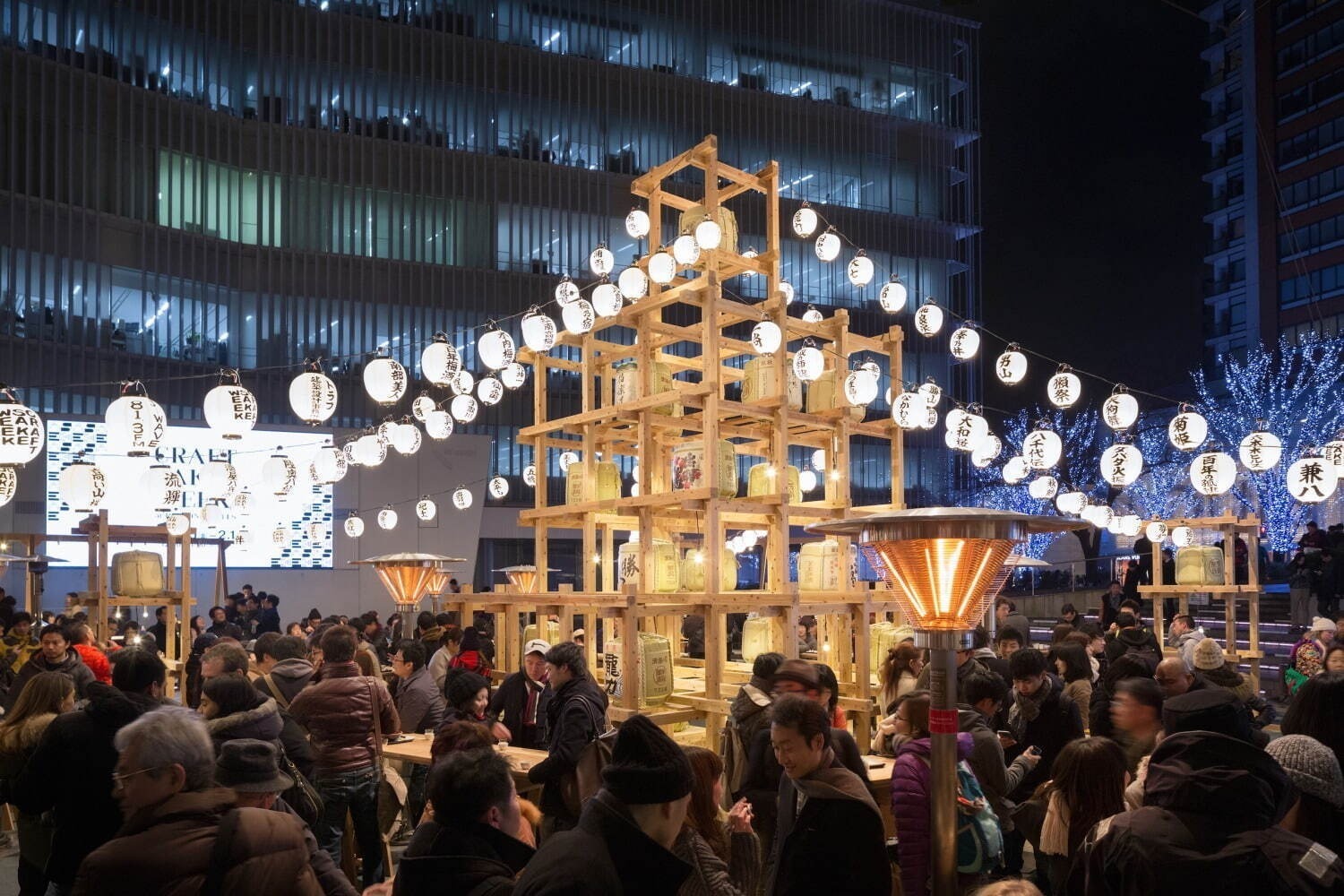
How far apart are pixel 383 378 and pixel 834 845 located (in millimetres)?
8274

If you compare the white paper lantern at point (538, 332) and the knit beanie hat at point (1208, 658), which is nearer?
the knit beanie hat at point (1208, 658)

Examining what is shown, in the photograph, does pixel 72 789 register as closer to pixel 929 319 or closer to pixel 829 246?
pixel 829 246

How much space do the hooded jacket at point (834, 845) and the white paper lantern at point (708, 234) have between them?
18.2 ft

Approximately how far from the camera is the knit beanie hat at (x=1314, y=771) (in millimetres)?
3281

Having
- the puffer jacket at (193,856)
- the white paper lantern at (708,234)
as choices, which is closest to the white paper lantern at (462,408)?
the white paper lantern at (708,234)

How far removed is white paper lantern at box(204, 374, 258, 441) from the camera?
1005cm

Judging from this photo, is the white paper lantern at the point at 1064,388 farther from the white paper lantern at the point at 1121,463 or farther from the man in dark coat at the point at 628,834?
the man in dark coat at the point at 628,834

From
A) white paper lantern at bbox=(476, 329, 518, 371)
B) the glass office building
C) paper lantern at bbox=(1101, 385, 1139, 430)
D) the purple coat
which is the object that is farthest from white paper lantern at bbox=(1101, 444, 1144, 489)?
the glass office building

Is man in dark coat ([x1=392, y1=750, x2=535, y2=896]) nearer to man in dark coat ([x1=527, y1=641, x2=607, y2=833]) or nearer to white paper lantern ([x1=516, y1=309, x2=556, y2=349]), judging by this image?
man in dark coat ([x1=527, y1=641, x2=607, y2=833])

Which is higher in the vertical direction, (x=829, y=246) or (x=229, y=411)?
(x=829, y=246)

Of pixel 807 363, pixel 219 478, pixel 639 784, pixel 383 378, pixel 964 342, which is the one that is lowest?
pixel 639 784

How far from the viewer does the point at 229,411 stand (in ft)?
33.1

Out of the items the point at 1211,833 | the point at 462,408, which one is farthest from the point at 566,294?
the point at 1211,833

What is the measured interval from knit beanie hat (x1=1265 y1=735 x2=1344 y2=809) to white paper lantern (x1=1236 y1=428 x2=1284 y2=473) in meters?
9.44
